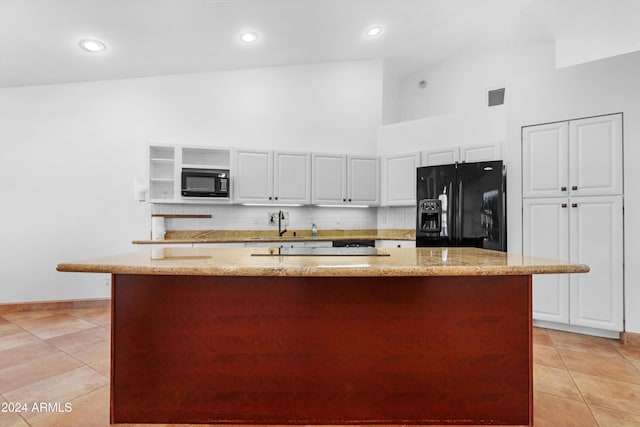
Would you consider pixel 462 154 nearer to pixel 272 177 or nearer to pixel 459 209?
pixel 459 209

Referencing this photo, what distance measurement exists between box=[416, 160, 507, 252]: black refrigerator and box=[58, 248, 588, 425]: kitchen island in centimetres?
212

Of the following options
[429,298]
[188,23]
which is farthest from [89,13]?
[429,298]

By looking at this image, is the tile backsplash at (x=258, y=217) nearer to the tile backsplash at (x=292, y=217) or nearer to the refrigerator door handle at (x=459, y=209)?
the tile backsplash at (x=292, y=217)

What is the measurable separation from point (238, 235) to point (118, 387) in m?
3.10

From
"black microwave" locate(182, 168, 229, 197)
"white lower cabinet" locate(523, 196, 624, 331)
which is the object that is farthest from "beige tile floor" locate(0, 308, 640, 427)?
"black microwave" locate(182, 168, 229, 197)

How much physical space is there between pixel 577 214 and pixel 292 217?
3.33m

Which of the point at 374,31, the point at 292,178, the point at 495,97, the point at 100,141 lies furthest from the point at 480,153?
the point at 100,141

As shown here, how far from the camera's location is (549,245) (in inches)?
131

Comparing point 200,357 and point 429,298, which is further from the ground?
point 429,298

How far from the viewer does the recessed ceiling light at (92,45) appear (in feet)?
11.5

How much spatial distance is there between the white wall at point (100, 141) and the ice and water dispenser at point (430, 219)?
1829mm

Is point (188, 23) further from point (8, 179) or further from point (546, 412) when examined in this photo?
point (546, 412)

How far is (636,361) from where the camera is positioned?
2.58 meters

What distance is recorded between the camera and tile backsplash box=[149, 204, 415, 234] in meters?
4.53
